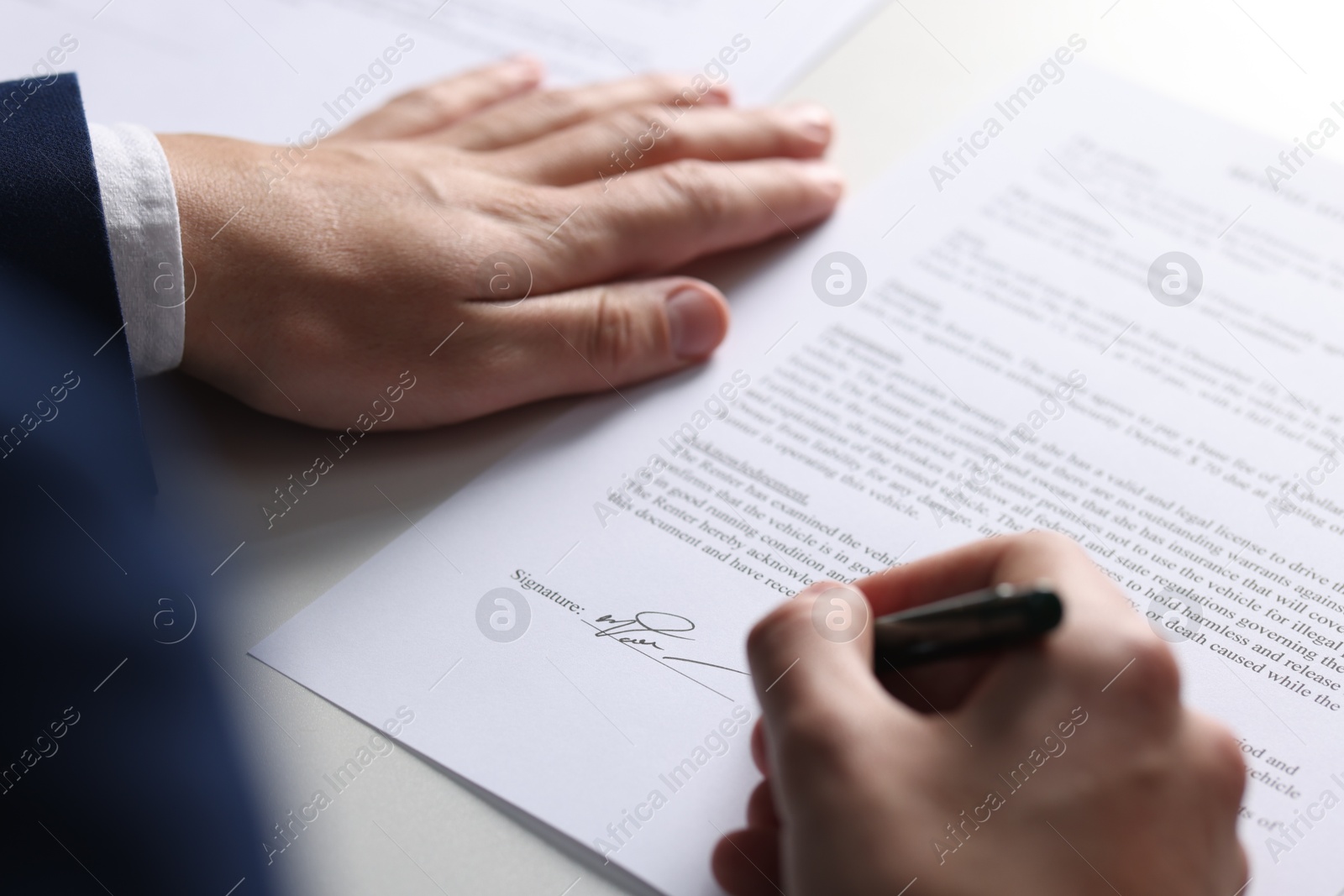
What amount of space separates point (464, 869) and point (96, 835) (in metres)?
0.22

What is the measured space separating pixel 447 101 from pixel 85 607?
26.3 inches

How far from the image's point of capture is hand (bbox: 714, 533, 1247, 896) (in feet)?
1.64

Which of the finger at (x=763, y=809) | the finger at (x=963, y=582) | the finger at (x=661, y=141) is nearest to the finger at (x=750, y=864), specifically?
the finger at (x=763, y=809)

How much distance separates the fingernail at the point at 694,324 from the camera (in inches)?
36.4

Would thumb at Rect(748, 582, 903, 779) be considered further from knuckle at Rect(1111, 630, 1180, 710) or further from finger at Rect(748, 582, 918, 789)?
knuckle at Rect(1111, 630, 1180, 710)

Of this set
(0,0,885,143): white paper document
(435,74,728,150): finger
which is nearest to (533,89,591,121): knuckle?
(435,74,728,150): finger

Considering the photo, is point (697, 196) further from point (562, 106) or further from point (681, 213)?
point (562, 106)

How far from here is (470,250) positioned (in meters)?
0.91

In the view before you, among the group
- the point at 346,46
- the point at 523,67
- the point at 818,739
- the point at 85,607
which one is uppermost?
the point at 818,739

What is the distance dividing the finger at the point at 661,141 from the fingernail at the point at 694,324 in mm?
186

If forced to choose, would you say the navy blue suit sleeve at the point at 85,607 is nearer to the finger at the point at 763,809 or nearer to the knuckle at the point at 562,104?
the finger at the point at 763,809
